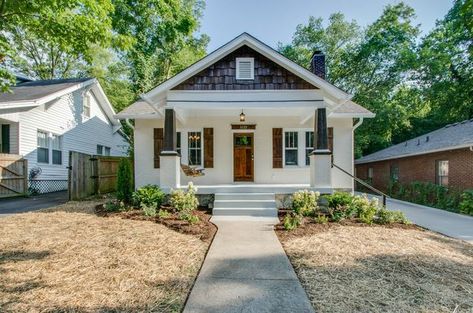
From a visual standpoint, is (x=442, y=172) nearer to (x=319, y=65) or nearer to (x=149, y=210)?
(x=319, y=65)

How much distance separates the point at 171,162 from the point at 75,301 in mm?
5583

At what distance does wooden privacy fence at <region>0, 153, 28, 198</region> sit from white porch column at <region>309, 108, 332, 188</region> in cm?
1181

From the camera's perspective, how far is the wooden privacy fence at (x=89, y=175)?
33.4 ft

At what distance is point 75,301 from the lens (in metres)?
2.96

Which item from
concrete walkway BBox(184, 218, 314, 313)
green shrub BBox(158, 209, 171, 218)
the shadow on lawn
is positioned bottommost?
the shadow on lawn

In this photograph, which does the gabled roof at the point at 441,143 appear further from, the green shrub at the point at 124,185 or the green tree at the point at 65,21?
the green tree at the point at 65,21

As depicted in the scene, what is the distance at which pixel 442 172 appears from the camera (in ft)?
41.0

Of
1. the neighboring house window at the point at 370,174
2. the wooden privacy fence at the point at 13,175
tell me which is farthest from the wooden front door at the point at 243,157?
the neighboring house window at the point at 370,174

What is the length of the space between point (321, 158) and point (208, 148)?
4.35 m

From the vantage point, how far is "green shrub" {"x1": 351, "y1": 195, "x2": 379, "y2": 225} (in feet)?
22.0

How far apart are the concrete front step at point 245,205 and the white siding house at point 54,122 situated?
9479mm

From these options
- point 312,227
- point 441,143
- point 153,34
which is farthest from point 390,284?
point 153,34

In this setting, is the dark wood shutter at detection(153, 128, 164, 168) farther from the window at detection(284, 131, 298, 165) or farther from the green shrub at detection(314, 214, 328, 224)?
the green shrub at detection(314, 214, 328, 224)

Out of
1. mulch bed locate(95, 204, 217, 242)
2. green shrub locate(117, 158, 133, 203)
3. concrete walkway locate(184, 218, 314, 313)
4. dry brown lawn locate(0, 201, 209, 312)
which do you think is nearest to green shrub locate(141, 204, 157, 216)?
mulch bed locate(95, 204, 217, 242)
